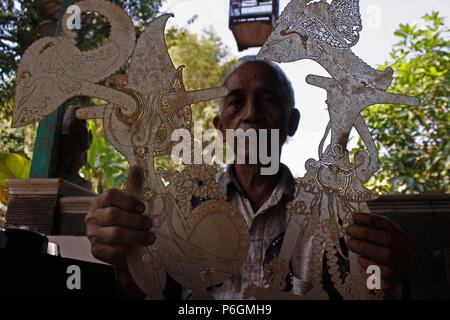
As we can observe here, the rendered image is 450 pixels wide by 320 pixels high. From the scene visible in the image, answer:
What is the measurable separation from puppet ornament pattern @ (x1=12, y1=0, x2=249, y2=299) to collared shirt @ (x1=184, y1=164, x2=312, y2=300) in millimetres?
94

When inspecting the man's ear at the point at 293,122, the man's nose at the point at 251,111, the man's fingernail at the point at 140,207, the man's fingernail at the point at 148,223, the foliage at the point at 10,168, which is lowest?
the man's fingernail at the point at 148,223

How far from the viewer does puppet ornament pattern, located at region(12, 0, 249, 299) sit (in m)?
0.77

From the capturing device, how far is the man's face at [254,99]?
99 centimetres

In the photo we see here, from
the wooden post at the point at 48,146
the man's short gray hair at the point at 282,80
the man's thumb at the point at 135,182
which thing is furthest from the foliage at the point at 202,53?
Answer: the man's thumb at the point at 135,182

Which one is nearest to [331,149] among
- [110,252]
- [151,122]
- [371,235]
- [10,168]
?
[371,235]

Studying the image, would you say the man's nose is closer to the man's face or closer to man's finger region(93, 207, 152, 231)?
the man's face

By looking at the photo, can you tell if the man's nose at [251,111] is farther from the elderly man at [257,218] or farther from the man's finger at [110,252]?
the man's finger at [110,252]

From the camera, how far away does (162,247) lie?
778 millimetres

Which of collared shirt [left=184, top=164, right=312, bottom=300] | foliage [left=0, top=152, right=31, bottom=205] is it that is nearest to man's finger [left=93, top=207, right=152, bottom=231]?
collared shirt [left=184, top=164, right=312, bottom=300]

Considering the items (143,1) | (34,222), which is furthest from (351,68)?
(143,1)

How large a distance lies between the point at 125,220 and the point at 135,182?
0.29ft

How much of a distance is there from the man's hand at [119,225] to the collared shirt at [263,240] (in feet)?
0.75

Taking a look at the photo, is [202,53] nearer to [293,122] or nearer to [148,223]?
[293,122]

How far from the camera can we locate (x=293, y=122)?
1.13m
